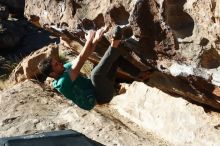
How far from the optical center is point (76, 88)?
6059 millimetres

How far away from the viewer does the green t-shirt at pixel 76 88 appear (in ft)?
19.5

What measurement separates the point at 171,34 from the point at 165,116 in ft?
7.56

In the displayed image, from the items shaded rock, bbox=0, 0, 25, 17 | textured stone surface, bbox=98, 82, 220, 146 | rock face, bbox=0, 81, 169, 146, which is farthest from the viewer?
shaded rock, bbox=0, 0, 25, 17

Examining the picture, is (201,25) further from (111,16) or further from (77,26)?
(77,26)

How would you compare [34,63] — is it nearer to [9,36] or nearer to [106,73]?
[106,73]

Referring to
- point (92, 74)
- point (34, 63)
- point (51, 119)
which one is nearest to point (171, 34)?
point (92, 74)

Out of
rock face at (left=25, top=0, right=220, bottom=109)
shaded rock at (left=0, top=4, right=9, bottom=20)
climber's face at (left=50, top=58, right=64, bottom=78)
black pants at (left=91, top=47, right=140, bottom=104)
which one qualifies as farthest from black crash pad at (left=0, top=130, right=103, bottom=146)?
shaded rock at (left=0, top=4, right=9, bottom=20)

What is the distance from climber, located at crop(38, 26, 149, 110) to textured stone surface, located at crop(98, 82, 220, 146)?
1.32 m

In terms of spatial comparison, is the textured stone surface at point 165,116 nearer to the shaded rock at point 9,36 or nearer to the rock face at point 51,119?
the rock face at point 51,119

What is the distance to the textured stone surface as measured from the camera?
22.0 feet

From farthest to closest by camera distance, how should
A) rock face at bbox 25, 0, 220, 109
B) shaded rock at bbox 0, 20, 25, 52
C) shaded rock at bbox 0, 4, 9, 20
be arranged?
shaded rock at bbox 0, 4, 9, 20 → shaded rock at bbox 0, 20, 25, 52 → rock face at bbox 25, 0, 220, 109

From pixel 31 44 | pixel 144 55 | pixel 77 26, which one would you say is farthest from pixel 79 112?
pixel 31 44

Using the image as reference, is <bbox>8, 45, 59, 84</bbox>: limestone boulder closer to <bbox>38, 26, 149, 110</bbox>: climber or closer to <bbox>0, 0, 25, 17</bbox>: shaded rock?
<bbox>38, 26, 149, 110</bbox>: climber

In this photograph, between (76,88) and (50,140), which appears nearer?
(76,88)
